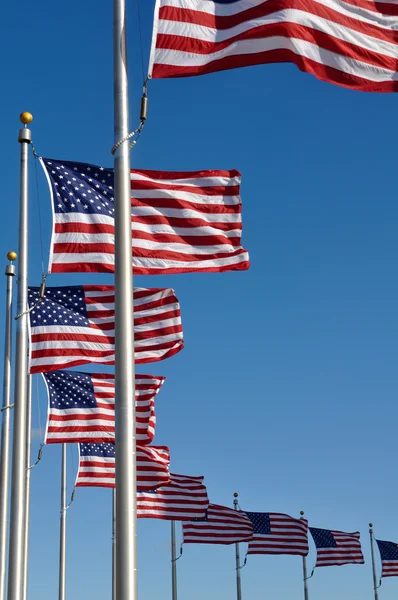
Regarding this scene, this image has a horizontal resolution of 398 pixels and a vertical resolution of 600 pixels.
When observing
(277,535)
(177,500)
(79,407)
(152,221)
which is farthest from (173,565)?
(152,221)

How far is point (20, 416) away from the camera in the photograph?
810 inches

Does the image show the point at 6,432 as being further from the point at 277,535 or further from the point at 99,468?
the point at 277,535

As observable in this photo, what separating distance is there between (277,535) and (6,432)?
89.2 feet

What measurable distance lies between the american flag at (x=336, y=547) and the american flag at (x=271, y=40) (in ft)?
150

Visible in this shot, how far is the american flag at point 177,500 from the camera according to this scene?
38438mm

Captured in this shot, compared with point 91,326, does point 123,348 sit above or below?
below

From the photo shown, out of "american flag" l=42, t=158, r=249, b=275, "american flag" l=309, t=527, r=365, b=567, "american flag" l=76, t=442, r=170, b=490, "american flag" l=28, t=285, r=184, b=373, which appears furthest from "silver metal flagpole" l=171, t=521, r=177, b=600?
"american flag" l=42, t=158, r=249, b=275

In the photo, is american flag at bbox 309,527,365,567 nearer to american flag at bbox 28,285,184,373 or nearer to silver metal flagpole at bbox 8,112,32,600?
american flag at bbox 28,285,184,373

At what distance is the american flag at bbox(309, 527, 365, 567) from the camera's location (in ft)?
189

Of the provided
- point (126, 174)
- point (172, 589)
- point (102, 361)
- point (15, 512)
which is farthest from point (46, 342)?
point (172, 589)

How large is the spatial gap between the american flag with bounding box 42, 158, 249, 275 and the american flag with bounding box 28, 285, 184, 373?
4301 mm

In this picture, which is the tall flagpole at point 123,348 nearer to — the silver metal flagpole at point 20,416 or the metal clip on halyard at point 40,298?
the metal clip on halyard at point 40,298

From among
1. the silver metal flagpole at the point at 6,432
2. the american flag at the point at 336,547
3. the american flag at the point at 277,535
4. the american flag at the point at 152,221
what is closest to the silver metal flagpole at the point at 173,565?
the american flag at the point at 277,535

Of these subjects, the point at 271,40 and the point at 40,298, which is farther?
the point at 40,298
